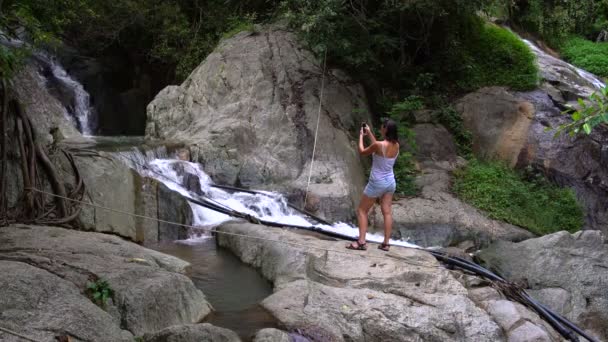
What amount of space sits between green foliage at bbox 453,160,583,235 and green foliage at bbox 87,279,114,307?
927 cm

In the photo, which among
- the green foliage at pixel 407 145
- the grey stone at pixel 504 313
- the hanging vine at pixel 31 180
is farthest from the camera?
the green foliage at pixel 407 145

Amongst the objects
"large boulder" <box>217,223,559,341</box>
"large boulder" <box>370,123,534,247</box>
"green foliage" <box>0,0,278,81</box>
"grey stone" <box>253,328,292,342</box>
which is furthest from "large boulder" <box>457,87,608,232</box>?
"grey stone" <box>253,328,292,342</box>

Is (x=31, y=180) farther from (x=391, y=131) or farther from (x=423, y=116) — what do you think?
(x=423, y=116)

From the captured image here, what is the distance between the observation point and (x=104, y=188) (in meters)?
8.56

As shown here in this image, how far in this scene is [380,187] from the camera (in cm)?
735

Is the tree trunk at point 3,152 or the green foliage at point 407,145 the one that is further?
the green foliage at point 407,145

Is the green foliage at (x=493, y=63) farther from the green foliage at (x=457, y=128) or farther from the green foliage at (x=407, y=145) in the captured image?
the green foliage at (x=407, y=145)

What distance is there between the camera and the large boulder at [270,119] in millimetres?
11508

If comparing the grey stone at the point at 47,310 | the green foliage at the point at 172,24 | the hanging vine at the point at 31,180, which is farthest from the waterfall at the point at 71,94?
the grey stone at the point at 47,310

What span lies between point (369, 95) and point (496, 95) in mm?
3151

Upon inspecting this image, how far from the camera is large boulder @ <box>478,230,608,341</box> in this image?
7.82 meters

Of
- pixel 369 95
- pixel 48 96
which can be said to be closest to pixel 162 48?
pixel 48 96

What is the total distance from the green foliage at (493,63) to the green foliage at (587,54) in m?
4.69

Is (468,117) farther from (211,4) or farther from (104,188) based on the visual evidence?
(104,188)
